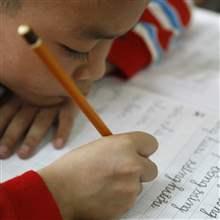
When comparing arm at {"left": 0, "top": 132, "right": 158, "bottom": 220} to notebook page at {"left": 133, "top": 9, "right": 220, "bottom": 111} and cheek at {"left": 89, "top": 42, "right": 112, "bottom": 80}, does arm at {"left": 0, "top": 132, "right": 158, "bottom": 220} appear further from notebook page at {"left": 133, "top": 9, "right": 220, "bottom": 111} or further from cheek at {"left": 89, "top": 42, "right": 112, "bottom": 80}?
notebook page at {"left": 133, "top": 9, "right": 220, "bottom": 111}

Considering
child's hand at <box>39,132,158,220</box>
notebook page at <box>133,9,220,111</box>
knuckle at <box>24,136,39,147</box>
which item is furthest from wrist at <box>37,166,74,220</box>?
notebook page at <box>133,9,220,111</box>

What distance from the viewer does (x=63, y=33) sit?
45cm

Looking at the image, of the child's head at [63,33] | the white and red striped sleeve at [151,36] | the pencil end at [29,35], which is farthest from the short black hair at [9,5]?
the white and red striped sleeve at [151,36]

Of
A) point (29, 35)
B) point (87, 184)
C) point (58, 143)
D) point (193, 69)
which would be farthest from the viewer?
point (193, 69)

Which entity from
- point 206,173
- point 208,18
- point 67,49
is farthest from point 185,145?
point 208,18

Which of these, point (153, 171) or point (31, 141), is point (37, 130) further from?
point (153, 171)

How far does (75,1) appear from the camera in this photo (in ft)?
1.39

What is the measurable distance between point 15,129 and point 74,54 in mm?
120

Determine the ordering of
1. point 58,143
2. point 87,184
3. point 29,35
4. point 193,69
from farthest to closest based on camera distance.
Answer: point 193,69 → point 58,143 → point 87,184 → point 29,35

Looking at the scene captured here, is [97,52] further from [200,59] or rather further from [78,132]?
[200,59]

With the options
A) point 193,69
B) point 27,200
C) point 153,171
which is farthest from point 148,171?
point 193,69

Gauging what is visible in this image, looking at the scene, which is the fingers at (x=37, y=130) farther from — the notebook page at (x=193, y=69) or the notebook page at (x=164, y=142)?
the notebook page at (x=193, y=69)

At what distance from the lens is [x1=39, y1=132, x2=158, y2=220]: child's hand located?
1.43 ft

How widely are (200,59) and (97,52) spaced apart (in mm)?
253
